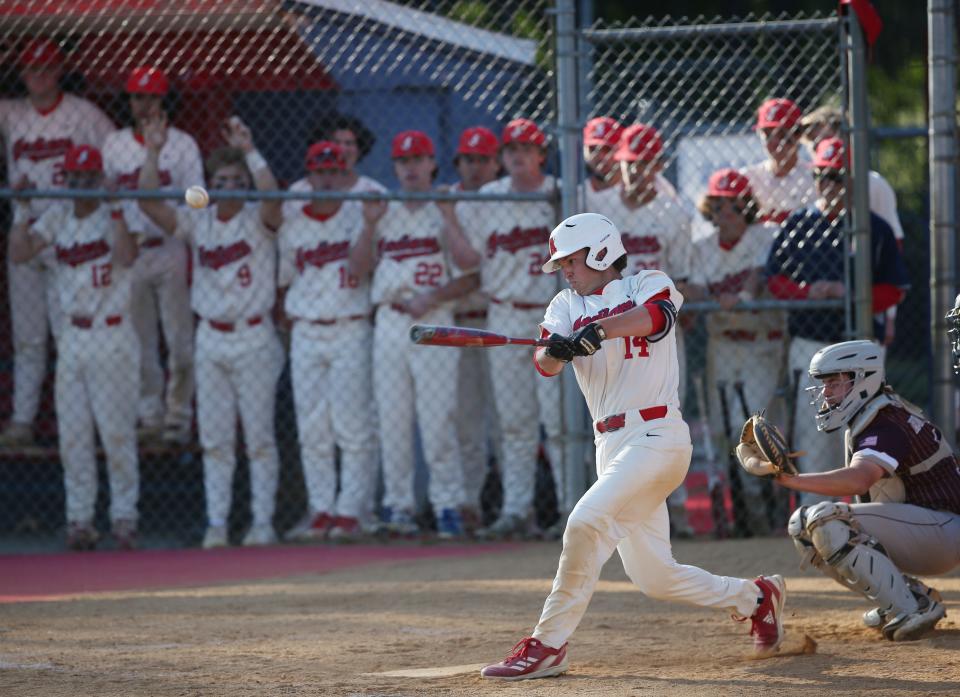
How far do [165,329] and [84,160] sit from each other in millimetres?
1392

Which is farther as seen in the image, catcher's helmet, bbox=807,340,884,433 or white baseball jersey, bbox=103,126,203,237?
white baseball jersey, bbox=103,126,203,237

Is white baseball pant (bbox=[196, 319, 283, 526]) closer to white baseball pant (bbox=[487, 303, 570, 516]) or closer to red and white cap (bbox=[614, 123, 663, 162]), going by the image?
white baseball pant (bbox=[487, 303, 570, 516])

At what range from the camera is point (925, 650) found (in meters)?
4.94

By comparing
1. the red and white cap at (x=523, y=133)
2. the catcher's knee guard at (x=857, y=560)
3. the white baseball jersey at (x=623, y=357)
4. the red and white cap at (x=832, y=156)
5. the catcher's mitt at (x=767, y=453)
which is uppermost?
the red and white cap at (x=523, y=133)

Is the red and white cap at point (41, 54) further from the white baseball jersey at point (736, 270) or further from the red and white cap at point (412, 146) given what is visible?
the white baseball jersey at point (736, 270)

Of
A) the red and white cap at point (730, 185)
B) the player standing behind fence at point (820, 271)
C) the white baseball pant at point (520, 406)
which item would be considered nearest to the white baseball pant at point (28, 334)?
the white baseball pant at point (520, 406)

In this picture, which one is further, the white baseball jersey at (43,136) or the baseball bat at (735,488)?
the white baseball jersey at (43,136)

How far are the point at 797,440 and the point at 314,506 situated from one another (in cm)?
276

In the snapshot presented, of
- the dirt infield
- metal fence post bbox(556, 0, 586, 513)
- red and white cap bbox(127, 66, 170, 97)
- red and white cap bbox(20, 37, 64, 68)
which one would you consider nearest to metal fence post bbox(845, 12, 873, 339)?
the dirt infield

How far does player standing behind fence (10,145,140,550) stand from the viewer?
8242 millimetres

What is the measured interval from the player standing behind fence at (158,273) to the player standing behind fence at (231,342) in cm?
27

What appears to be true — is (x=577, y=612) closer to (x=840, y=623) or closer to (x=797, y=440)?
(x=840, y=623)

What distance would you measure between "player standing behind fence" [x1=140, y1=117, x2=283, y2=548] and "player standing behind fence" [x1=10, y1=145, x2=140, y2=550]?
1.24 ft

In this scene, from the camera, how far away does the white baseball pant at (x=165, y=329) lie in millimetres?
9008
